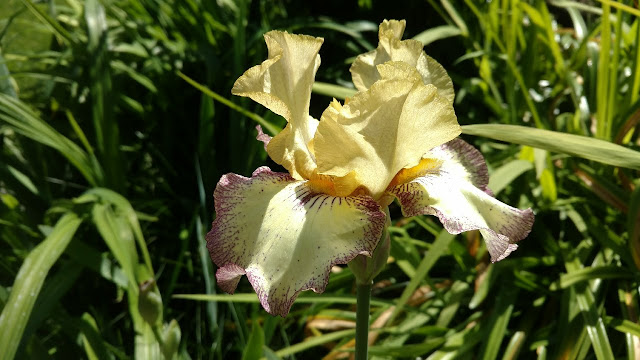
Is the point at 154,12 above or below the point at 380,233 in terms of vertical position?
below

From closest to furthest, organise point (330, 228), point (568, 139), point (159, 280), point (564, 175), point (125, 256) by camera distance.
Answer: point (330, 228) → point (568, 139) → point (125, 256) → point (564, 175) → point (159, 280)

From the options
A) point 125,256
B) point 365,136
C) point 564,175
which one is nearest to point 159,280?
point 125,256

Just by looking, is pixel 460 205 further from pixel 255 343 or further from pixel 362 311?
pixel 255 343

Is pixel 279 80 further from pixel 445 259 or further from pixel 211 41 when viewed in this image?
pixel 211 41

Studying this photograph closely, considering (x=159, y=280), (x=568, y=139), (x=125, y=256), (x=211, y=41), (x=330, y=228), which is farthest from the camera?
(x=211, y=41)

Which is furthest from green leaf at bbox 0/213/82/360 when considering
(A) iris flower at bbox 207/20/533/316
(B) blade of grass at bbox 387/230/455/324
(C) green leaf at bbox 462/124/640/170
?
(C) green leaf at bbox 462/124/640/170

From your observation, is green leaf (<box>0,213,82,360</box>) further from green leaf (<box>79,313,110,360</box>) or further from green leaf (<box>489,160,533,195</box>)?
green leaf (<box>489,160,533,195</box>)
